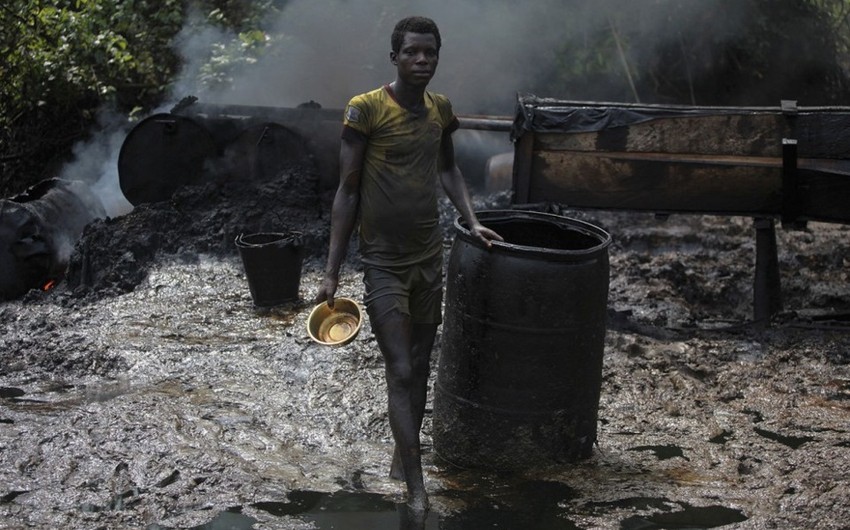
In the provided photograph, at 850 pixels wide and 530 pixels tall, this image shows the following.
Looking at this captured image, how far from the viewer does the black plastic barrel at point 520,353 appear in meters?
4.95

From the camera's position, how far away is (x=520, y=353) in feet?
16.4

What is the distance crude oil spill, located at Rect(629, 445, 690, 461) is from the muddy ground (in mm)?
11

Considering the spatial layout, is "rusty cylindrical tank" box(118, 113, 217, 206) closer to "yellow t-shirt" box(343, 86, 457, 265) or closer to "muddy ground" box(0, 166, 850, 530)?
"muddy ground" box(0, 166, 850, 530)

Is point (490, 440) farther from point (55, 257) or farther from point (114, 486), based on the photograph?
point (55, 257)

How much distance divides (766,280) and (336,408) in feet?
11.6

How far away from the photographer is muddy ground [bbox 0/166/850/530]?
4.71 m

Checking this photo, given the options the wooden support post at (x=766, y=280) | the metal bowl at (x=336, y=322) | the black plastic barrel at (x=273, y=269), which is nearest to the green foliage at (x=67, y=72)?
the black plastic barrel at (x=273, y=269)

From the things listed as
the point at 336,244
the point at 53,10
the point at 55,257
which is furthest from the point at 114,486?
the point at 53,10

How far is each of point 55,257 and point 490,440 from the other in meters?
6.17

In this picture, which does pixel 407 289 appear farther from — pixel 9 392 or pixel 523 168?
pixel 9 392

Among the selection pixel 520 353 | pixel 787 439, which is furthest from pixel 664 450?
pixel 520 353

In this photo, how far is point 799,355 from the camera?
7.12 meters

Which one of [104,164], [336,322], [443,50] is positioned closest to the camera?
[336,322]

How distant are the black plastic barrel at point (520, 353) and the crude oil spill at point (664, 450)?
16.2 inches
